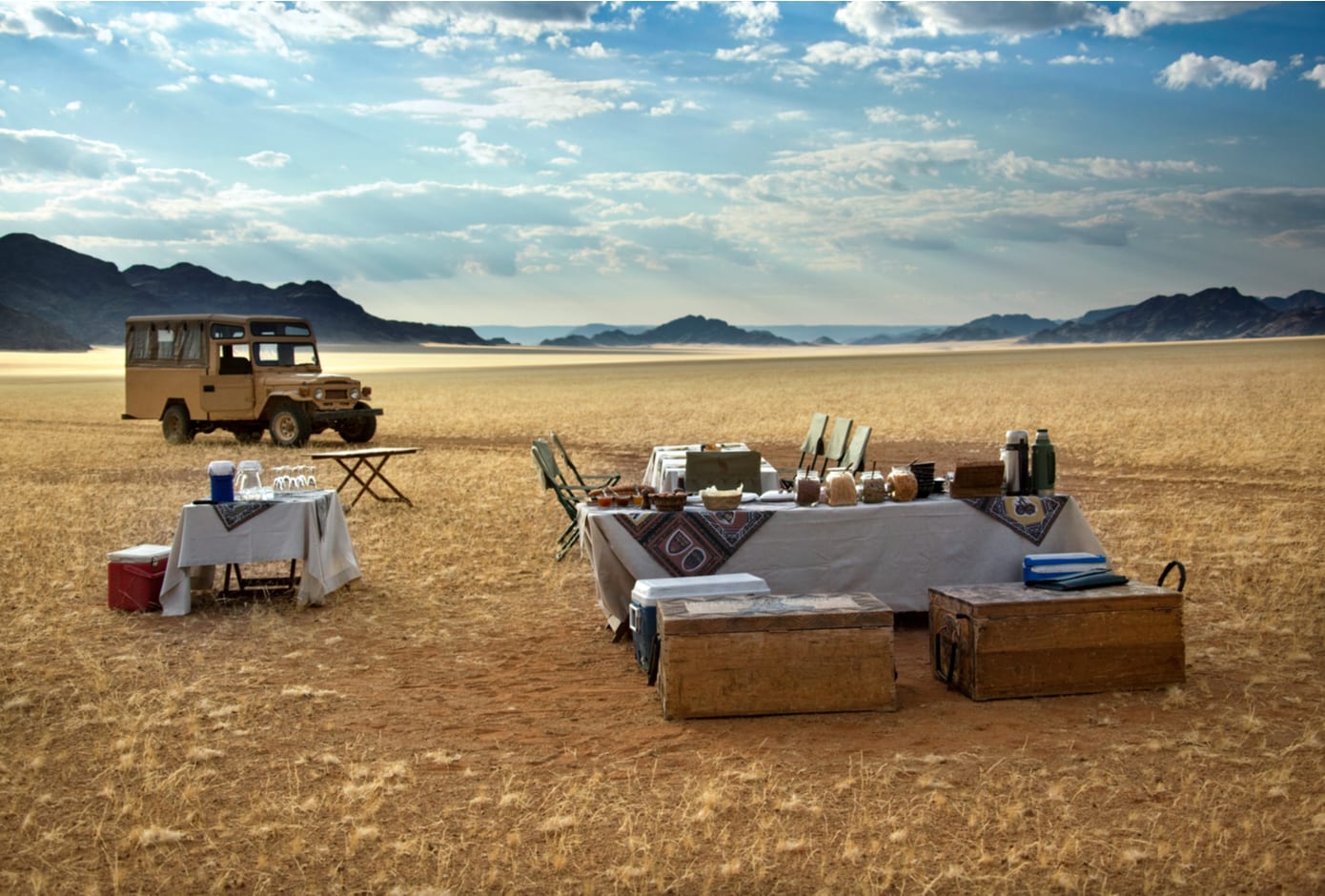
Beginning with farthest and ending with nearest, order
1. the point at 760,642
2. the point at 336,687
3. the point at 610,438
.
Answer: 1. the point at 610,438
2. the point at 336,687
3. the point at 760,642

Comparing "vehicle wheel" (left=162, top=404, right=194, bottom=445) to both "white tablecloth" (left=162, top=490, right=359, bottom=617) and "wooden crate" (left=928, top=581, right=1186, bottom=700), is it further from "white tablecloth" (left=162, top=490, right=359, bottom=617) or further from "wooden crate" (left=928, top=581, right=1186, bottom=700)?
"wooden crate" (left=928, top=581, right=1186, bottom=700)

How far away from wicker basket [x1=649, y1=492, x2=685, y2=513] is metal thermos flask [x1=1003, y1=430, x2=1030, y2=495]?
189cm

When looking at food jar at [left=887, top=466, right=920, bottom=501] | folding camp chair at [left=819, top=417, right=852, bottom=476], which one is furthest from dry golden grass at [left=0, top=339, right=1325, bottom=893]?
folding camp chair at [left=819, top=417, right=852, bottom=476]

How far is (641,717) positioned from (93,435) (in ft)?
68.8

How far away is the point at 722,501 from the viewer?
618 centimetres

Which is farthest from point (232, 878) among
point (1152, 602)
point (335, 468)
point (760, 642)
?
point (335, 468)

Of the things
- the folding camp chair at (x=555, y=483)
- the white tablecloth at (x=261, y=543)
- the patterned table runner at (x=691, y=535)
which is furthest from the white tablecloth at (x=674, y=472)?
the white tablecloth at (x=261, y=543)

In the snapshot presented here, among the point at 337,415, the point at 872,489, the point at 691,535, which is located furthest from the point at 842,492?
the point at 337,415

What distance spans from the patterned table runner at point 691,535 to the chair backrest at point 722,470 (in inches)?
34.2

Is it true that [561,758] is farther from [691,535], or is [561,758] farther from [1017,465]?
[1017,465]

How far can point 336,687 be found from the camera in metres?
5.57

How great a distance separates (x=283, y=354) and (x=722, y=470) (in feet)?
42.3

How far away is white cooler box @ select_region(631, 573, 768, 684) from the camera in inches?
215

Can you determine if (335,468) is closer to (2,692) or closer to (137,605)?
(137,605)
